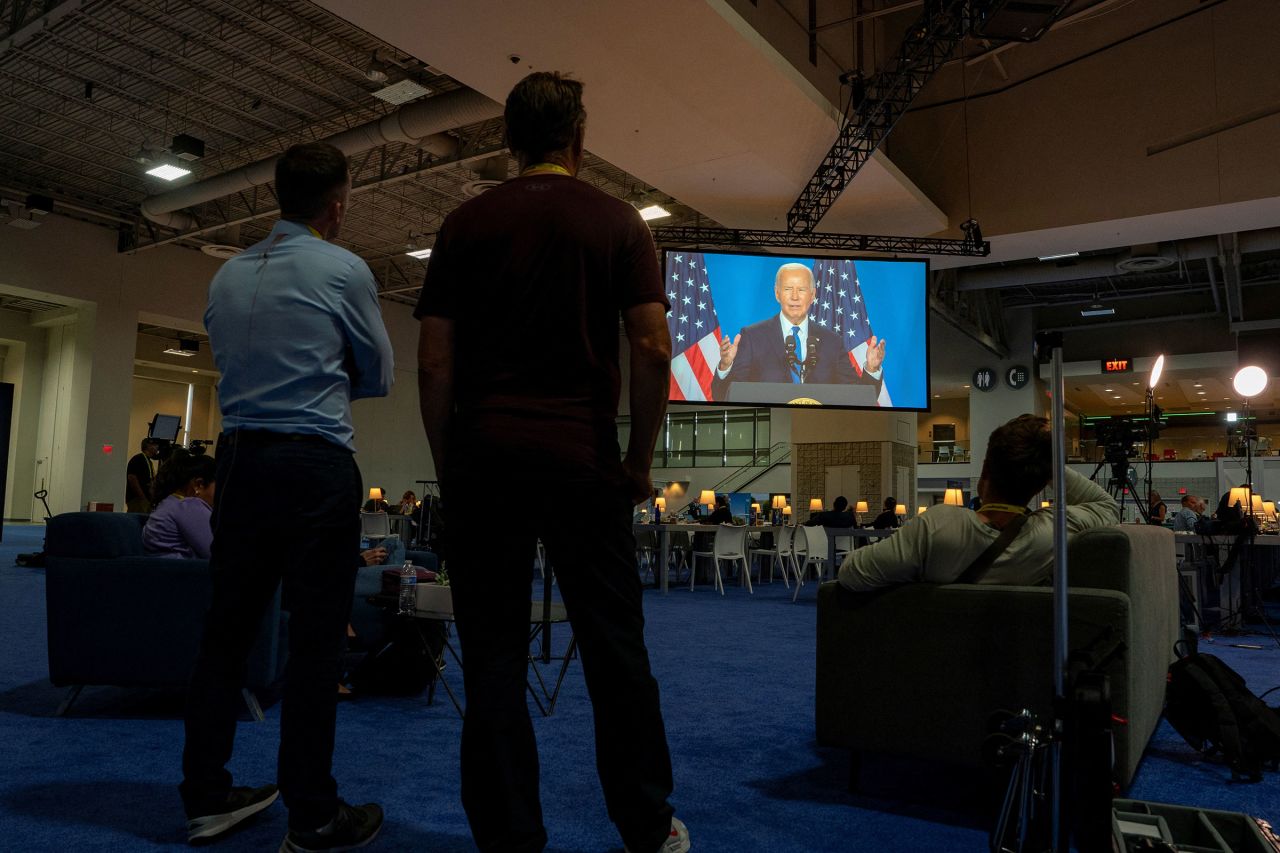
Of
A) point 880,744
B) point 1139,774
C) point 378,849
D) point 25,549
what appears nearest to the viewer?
point 378,849

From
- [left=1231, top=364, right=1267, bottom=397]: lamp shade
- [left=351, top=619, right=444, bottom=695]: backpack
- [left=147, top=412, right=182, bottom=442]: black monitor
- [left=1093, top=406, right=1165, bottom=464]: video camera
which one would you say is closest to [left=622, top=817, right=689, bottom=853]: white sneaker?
[left=351, top=619, right=444, bottom=695]: backpack

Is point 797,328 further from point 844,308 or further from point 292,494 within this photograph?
point 292,494

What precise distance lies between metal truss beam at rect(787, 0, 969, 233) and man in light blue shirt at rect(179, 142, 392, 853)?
5476 millimetres

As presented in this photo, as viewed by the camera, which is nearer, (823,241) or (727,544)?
(823,241)

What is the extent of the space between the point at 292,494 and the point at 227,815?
0.69 m

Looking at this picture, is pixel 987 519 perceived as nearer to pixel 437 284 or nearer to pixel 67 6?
pixel 437 284

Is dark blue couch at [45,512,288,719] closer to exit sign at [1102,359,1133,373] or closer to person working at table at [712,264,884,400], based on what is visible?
person working at table at [712,264,884,400]

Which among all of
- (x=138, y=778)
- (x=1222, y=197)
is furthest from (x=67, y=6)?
(x=1222, y=197)

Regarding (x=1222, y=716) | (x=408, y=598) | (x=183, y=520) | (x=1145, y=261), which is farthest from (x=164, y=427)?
(x=1145, y=261)

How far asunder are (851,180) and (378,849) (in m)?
7.20

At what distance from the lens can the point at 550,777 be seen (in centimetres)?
229

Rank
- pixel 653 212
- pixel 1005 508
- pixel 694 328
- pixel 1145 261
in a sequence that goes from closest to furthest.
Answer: pixel 1005 508, pixel 694 328, pixel 653 212, pixel 1145 261

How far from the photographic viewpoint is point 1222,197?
25.4ft

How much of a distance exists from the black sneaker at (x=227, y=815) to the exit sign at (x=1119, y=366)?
19.3m
